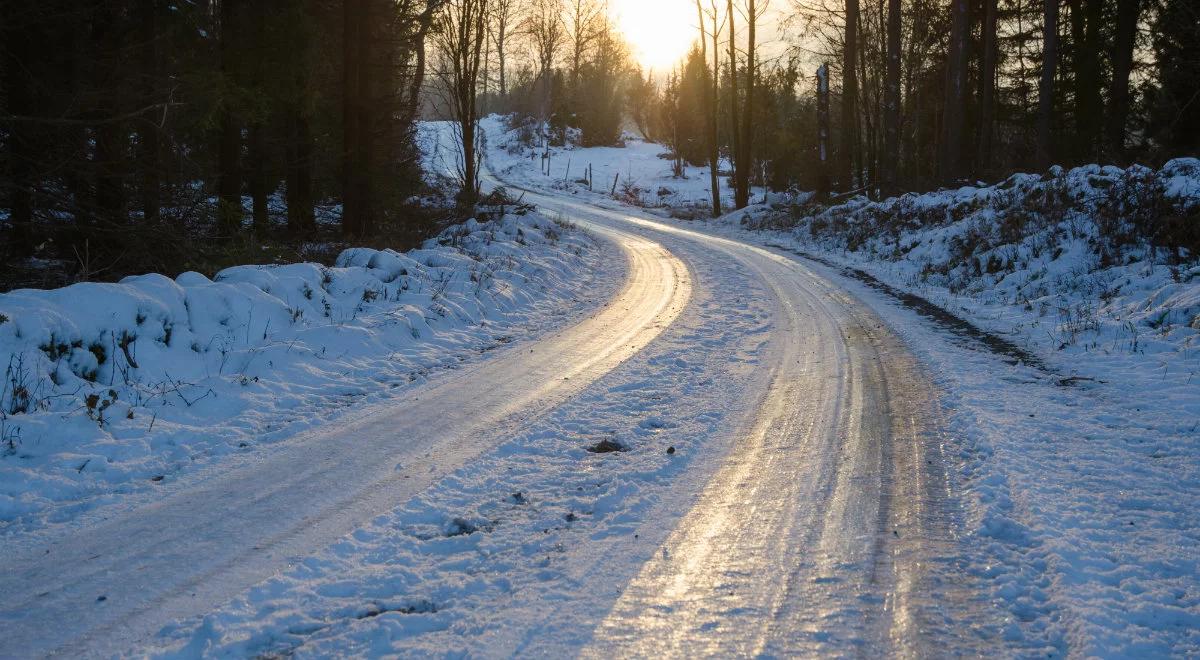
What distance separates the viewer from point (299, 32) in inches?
554

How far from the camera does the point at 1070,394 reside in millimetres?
5738

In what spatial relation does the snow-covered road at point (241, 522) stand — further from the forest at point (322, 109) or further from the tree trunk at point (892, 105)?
the tree trunk at point (892, 105)

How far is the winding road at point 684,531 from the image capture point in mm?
2775

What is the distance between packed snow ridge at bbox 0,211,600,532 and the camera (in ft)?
14.8

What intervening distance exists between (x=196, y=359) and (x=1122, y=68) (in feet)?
95.9

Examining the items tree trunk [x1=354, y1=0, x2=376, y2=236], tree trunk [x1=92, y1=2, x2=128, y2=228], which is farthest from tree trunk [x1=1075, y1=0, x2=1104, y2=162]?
tree trunk [x1=92, y1=2, x2=128, y2=228]

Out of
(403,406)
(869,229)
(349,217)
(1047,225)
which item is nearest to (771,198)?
(869,229)

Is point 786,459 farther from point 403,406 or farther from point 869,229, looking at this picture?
point 869,229

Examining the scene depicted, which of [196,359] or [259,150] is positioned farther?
[259,150]

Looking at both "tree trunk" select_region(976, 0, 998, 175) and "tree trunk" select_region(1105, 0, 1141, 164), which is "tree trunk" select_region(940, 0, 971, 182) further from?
"tree trunk" select_region(1105, 0, 1141, 164)

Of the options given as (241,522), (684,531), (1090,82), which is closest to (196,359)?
(241,522)

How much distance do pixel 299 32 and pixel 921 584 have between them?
15.1 meters

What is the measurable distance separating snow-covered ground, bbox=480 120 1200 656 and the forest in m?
7.24

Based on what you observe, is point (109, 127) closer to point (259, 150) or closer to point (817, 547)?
point (259, 150)
